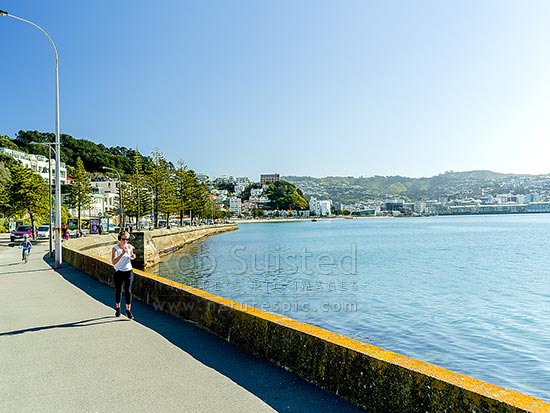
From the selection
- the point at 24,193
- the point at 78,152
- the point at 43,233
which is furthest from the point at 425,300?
the point at 78,152

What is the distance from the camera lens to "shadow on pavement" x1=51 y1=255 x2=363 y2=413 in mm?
5027

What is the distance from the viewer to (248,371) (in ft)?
19.8

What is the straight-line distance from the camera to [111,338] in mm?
7793

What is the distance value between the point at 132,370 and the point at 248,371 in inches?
57.4

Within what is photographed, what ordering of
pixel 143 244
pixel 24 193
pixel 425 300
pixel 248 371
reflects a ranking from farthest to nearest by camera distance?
pixel 24 193, pixel 143 244, pixel 425 300, pixel 248 371

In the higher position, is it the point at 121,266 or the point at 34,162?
the point at 34,162

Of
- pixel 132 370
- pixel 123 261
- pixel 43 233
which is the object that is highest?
pixel 123 261

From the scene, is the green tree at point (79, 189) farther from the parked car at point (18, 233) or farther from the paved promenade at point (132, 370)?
the paved promenade at point (132, 370)

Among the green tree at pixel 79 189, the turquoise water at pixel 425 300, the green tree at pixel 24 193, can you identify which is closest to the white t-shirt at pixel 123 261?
the turquoise water at pixel 425 300

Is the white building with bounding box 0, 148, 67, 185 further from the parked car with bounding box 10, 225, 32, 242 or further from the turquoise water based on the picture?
the turquoise water

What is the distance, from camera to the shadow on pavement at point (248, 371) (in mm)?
5027

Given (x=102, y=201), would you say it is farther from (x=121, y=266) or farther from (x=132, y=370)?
(x=132, y=370)

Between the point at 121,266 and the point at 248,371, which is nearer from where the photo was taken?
the point at 248,371

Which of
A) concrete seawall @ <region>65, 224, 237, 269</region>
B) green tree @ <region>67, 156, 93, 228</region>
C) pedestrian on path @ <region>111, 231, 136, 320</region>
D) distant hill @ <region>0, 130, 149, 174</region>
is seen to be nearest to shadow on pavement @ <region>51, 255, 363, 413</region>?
pedestrian on path @ <region>111, 231, 136, 320</region>
